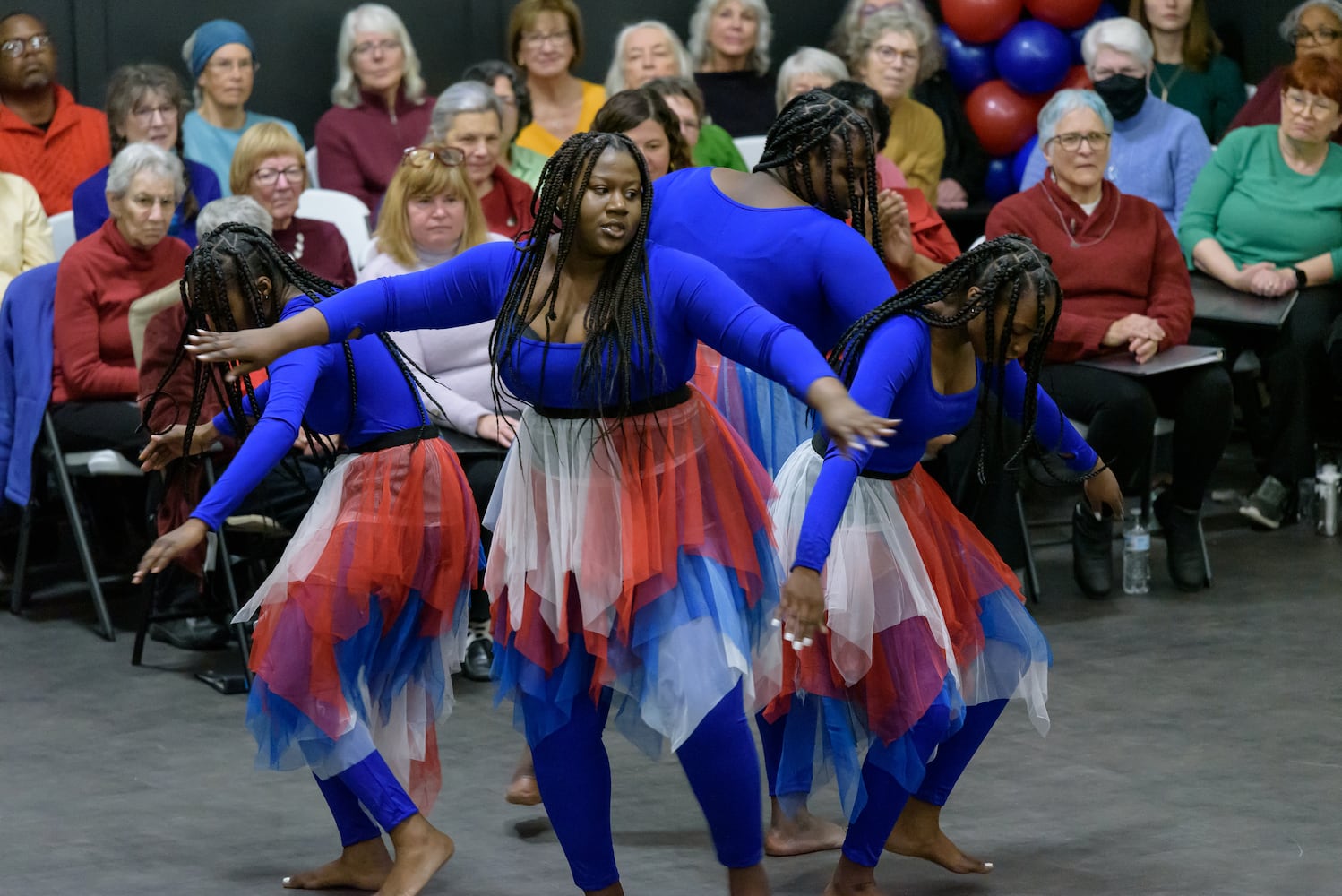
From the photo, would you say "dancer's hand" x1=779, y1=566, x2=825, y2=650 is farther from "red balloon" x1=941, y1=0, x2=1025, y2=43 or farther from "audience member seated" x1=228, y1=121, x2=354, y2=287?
"red balloon" x1=941, y1=0, x2=1025, y2=43

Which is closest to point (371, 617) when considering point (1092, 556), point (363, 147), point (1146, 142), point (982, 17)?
point (1092, 556)

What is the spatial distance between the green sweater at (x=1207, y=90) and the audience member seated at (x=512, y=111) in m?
2.57

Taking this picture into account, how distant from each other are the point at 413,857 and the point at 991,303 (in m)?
1.52

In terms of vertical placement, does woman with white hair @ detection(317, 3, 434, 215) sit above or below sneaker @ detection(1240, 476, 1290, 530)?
above

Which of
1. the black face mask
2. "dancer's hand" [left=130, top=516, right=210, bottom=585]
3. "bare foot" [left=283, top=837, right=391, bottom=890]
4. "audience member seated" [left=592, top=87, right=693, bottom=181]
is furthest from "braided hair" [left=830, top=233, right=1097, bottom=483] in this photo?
the black face mask

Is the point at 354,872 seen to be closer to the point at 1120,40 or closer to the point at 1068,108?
the point at 1068,108

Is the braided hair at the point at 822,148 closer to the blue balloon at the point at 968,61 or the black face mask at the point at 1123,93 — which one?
the black face mask at the point at 1123,93

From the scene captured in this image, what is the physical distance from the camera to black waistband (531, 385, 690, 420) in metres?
3.18

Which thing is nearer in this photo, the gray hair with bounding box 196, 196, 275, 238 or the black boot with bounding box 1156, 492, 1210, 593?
the gray hair with bounding box 196, 196, 275, 238

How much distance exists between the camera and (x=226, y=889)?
Answer: 3.72 meters

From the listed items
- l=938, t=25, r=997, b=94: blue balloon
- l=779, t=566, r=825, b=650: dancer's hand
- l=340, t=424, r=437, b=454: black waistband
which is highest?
l=938, t=25, r=997, b=94: blue balloon

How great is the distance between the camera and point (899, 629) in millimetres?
3434

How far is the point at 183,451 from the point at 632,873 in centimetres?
123

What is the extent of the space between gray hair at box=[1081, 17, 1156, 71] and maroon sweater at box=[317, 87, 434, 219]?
245 centimetres
